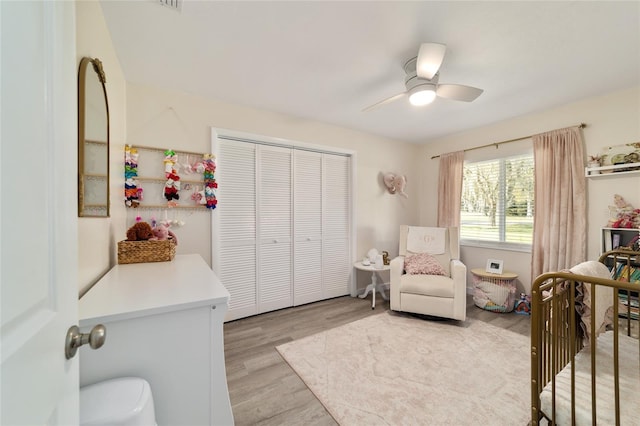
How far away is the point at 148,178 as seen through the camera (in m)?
2.33

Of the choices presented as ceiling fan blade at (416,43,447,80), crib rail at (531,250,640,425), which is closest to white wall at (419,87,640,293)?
crib rail at (531,250,640,425)

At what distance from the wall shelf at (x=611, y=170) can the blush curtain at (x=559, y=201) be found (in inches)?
2.7

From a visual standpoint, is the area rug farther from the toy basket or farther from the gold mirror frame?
the gold mirror frame

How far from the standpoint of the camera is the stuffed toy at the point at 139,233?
184cm

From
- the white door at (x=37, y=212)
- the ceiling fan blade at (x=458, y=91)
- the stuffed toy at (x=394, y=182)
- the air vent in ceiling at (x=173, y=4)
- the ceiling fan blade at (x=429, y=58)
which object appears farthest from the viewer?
the stuffed toy at (x=394, y=182)

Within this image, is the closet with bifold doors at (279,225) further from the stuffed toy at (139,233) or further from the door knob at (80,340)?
the door knob at (80,340)

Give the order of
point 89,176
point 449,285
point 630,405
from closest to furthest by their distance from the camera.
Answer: point 630,405
point 89,176
point 449,285

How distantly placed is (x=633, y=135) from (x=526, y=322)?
2078 mm

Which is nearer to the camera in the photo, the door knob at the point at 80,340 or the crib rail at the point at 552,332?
the door knob at the point at 80,340

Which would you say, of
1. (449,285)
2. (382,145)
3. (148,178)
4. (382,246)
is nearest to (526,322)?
(449,285)

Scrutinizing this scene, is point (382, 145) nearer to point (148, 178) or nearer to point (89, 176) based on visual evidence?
point (148, 178)

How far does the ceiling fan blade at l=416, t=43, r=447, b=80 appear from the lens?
5.40 feet

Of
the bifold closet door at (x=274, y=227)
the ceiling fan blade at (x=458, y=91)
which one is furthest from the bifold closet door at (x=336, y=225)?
the ceiling fan blade at (x=458, y=91)

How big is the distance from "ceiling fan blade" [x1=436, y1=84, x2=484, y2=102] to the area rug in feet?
6.88
